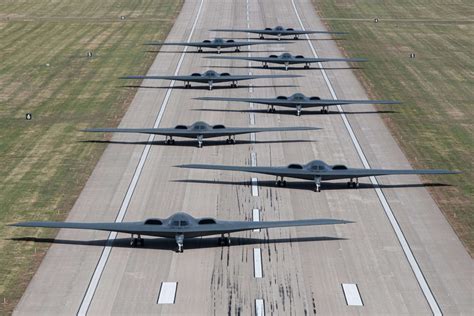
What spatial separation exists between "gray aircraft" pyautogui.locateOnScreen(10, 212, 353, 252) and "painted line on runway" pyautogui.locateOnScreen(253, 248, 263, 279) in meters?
1.53

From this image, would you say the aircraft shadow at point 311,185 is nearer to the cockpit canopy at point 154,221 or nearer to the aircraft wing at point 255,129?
the aircraft wing at point 255,129

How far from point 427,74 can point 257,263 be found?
67.3 m

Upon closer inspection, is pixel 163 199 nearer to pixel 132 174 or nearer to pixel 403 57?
pixel 132 174

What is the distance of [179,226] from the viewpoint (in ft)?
177

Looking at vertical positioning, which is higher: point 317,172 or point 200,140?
point 200,140

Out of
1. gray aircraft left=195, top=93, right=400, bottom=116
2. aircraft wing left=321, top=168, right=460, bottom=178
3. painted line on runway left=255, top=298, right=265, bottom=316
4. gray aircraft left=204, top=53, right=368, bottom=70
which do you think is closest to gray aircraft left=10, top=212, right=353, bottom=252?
painted line on runway left=255, top=298, right=265, bottom=316

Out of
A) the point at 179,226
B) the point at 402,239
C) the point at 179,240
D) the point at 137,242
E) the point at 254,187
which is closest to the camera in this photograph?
the point at 179,226

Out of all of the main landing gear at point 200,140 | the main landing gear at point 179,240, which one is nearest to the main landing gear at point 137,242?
the main landing gear at point 179,240

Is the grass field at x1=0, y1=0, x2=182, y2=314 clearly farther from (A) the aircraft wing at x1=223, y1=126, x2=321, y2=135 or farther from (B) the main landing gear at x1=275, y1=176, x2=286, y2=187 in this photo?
(B) the main landing gear at x1=275, y1=176, x2=286, y2=187

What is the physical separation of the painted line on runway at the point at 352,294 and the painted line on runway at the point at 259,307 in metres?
4.24

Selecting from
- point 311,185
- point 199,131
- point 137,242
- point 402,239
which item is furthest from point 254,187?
point 137,242

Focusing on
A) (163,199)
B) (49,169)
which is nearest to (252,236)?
(163,199)

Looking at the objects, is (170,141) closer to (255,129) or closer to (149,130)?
(149,130)

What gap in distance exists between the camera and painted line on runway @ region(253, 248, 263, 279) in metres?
52.0
